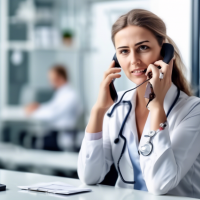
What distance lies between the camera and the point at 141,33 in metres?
1.64

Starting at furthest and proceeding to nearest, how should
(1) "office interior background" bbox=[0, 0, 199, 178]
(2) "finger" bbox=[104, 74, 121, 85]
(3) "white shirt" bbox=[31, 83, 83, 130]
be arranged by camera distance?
(1) "office interior background" bbox=[0, 0, 199, 178] < (3) "white shirt" bbox=[31, 83, 83, 130] < (2) "finger" bbox=[104, 74, 121, 85]

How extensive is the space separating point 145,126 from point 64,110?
316 cm

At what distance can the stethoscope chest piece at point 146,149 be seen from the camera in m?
1.44

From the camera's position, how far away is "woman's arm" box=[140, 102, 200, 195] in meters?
1.39

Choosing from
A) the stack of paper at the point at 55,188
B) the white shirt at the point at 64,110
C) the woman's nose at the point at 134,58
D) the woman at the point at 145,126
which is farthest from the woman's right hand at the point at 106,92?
the white shirt at the point at 64,110

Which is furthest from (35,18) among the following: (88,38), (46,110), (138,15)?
(138,15)

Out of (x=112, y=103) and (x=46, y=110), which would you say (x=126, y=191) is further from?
(x=46, y=110)

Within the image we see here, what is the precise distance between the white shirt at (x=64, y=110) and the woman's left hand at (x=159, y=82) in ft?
10.4

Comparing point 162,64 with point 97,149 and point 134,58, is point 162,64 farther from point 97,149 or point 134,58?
point 97,149

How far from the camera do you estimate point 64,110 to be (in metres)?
4.69

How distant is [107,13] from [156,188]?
3.65 metres

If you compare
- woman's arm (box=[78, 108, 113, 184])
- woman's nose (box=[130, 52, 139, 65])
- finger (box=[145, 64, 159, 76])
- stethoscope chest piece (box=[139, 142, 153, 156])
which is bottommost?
woman's arm (box=[78, 108, 113, 184])

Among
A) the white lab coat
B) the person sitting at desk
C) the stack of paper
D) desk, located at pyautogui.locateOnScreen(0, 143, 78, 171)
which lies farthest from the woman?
the person sitting at desk

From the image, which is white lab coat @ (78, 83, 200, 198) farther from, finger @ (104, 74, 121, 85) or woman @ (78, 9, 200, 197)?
finger @ (104, 74, 121, 85)
